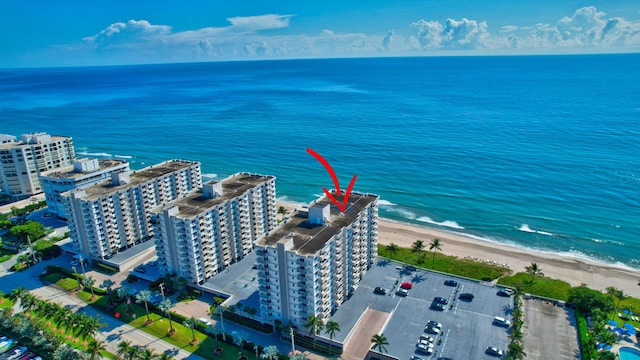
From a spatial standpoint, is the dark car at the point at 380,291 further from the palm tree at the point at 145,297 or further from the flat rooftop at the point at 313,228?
the palm tree at the point at 145,297

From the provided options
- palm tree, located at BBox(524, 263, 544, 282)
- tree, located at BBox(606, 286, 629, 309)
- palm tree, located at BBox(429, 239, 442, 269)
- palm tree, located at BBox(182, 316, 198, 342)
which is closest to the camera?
palm tree, located at BBox(182, 316, 198, 342)

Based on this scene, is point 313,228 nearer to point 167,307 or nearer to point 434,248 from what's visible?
point 167,307

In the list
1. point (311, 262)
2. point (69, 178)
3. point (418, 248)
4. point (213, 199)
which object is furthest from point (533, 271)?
point (69, 178)

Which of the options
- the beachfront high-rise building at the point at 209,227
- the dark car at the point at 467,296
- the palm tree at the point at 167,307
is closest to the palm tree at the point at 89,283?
the beachfront high-rise building at the point at 209,227

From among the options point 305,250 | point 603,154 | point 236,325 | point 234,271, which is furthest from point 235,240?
point 603,154

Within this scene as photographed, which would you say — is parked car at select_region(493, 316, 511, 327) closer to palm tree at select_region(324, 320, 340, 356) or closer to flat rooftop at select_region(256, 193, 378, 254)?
palm tree at select_region(324, 320, 340, 356)

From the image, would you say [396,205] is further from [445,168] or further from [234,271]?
[234,271]

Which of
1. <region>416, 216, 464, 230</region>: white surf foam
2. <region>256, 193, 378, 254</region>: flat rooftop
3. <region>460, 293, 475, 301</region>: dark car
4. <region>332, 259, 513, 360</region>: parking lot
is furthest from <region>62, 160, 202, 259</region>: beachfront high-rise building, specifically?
<region>416, 216, 464, 230</region>: white surf foam
